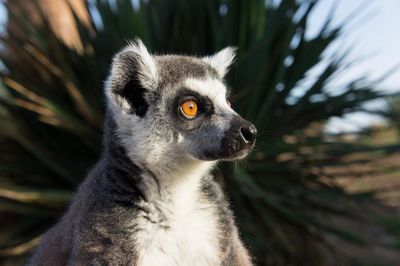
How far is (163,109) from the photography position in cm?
320

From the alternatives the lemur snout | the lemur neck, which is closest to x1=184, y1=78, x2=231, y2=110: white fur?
the lemur snout

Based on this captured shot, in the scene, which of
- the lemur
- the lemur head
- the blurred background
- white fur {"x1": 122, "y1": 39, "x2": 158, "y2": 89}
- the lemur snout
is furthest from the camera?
the blurred background

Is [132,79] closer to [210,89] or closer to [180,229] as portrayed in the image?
[210,89]

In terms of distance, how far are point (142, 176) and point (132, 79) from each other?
557 millimetres

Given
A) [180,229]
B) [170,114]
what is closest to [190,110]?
[170,114]

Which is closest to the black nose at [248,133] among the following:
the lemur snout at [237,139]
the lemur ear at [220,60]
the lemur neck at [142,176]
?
the lemur snout at [237,139]

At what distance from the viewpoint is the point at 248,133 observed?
2918mm

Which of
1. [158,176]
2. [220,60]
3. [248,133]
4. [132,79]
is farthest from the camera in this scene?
[220,60]

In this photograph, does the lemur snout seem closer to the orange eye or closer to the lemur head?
the lemur head

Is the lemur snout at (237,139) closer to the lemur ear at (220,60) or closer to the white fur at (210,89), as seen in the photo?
the white fur at (210,89)

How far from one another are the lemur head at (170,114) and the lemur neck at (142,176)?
0.04 meters

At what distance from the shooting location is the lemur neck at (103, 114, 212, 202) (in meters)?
2.95

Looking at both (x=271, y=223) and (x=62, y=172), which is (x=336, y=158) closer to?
(x=271, y=223)

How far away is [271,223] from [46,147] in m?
2.48
